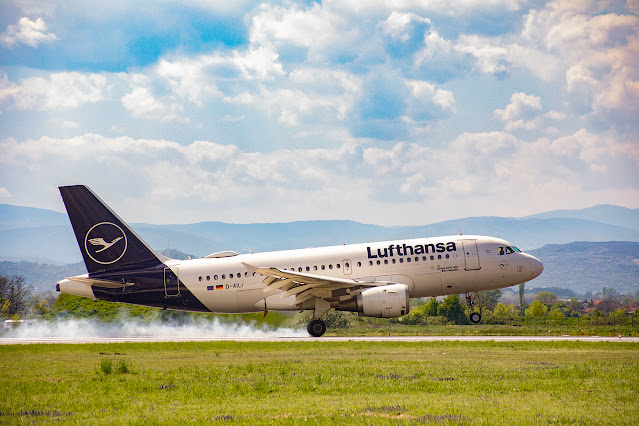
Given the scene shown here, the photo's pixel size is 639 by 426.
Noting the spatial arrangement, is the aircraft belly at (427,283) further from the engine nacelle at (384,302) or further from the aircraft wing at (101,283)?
the aircraft wing at (101,283)

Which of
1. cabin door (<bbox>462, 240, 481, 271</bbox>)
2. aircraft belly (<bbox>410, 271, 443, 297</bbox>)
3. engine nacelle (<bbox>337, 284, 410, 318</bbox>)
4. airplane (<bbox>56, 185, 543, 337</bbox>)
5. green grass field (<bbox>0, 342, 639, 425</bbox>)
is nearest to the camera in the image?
green grass field (<bbox>0, 342, 639, 425</bbox>)

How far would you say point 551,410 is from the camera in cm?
1352

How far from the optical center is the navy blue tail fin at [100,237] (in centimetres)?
3678

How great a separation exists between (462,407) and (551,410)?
1.72m

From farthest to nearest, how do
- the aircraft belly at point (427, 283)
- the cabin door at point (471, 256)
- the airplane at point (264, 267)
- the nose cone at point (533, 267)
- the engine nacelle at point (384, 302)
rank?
the nose cone at point (533, 267) < the cabin door at point (471, 256) < the aircraft belly at point (427, 283) < the airplane at point (264, 267) < the engine nacelle at point (384, 302)

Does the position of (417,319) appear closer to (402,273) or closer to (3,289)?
(402,273)

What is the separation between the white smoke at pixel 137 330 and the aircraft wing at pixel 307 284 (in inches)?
222

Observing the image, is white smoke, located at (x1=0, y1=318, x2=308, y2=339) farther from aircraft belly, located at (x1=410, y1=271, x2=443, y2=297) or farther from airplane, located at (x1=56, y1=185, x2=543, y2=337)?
aircraft belly, located at (x1=410, y1=271, x2=443, y2=297)

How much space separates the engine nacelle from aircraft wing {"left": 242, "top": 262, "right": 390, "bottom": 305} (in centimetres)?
83

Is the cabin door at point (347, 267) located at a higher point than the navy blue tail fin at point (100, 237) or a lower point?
lower

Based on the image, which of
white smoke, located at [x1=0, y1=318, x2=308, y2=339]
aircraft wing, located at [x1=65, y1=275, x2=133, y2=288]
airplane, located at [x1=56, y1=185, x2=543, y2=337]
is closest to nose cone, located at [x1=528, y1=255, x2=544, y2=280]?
airplane, located at [x1=56, y1=185, x2=543, y2=337]

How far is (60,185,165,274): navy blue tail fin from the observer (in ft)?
121

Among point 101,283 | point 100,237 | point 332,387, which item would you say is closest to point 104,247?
point 100,237

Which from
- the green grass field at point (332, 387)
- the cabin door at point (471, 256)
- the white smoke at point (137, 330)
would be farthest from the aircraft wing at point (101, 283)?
the cabin door at point (471, 256)
